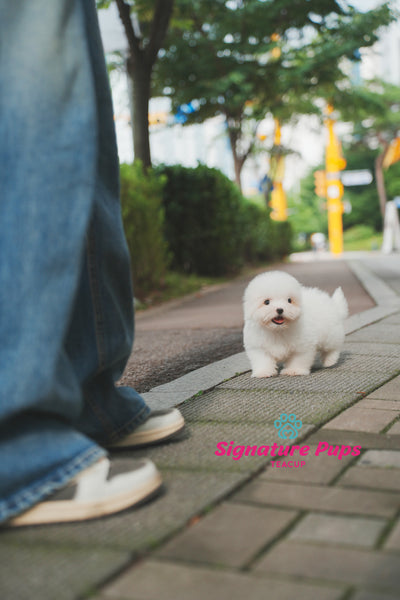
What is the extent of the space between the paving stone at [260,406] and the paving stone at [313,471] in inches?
17.8

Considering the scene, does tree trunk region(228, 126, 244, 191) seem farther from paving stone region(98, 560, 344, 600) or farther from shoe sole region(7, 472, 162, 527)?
paving stone region(98, 560, 344, 600)

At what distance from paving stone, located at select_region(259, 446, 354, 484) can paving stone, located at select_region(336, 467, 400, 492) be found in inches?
1.5

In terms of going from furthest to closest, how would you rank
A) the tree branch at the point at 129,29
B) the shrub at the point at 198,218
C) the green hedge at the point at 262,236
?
the green hedge at the point at 262,236
the shrub at the point at 198,218
the tree branch at the point at 129,29

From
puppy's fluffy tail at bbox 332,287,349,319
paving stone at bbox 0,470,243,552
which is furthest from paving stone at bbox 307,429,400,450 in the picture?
puppy's fluffy tail at bbox 332,287,349,319

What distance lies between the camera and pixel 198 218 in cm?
1284

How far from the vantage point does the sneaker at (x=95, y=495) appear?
1851 millimetres

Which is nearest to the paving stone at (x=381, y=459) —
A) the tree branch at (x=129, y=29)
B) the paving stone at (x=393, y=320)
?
the paving stone at (x=393, y=320)

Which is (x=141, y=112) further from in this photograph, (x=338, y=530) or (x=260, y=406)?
(x=338, y=530)

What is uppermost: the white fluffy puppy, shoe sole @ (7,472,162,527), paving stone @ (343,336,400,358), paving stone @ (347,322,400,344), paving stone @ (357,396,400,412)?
the white fluffy puppy

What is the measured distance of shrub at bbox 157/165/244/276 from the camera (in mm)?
12547

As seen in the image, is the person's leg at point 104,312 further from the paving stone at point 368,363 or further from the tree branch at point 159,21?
the tree branch at point 159,21

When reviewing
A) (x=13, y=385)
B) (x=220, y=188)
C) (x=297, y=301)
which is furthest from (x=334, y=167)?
(x=13, y=385)

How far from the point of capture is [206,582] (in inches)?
59.1

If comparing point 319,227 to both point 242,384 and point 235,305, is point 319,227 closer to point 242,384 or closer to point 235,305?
point 235,305
